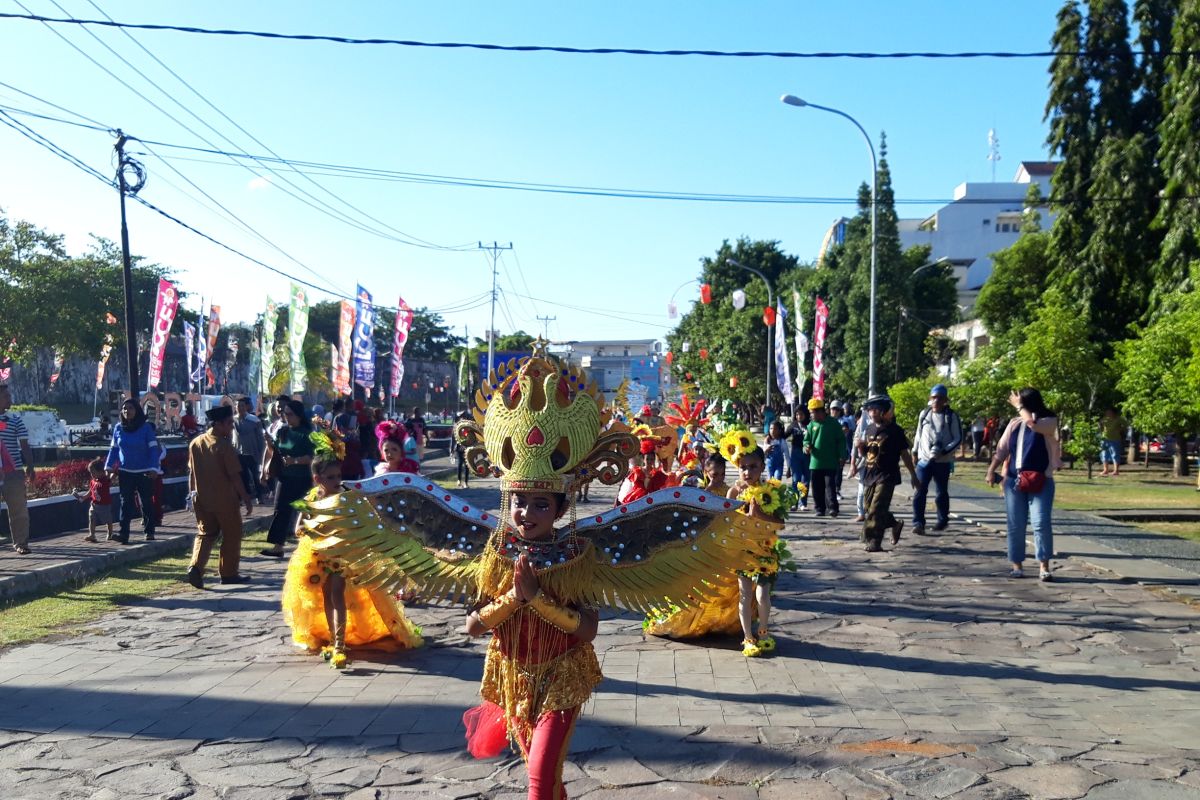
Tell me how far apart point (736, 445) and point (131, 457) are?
7.26m

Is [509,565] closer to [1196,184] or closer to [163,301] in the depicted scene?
[163,301]

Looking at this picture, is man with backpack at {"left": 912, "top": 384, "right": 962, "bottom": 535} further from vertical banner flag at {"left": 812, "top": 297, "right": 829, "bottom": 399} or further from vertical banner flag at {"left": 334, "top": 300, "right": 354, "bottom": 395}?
vertical banner flag at {"left": 334, "top": 300, "right": 354, "bottom": 395}

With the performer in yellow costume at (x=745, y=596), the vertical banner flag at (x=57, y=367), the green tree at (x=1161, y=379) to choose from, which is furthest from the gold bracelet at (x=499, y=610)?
the vertical banner flag at (x=57, y=367)

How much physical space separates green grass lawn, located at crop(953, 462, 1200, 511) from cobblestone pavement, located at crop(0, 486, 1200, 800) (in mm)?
9722

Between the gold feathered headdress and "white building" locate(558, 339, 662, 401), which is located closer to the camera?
the gold feathered headdress

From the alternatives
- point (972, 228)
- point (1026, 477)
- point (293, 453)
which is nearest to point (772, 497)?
point (1026, 477)

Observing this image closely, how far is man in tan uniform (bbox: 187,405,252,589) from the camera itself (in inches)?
364

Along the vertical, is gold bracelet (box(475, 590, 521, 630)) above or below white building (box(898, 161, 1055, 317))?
below

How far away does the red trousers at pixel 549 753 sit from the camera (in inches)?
136

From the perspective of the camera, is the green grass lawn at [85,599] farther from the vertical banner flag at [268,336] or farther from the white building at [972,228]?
the white building at [972,228]

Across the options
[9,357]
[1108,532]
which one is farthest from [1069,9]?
[9,357]

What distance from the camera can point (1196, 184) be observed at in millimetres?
23766

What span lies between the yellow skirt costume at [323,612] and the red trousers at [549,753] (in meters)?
3.60

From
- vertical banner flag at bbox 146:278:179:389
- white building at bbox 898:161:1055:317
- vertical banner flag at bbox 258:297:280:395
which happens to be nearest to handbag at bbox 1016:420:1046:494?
vertical banner flag at bbox 146:278:179:389
